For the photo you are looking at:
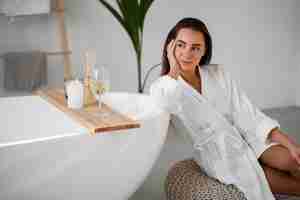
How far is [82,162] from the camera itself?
76.0 inches

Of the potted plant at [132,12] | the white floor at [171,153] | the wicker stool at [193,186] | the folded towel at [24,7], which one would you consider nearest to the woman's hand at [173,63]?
the white floor at [171,153]

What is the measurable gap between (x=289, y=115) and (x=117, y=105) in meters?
2.71

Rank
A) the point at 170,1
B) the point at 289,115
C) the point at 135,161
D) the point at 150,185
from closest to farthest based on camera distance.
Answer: the point at 135,161
the point at 150,185
the point at 170,1
the point at 289,115

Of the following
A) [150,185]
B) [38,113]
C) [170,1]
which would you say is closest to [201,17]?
[170,1]

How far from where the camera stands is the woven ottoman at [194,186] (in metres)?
2.15

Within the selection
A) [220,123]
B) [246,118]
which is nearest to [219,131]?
[220,123]

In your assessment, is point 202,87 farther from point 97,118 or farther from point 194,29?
point 97,118

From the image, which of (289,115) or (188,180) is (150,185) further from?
(289,115)

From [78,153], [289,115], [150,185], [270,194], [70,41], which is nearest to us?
[78,153]

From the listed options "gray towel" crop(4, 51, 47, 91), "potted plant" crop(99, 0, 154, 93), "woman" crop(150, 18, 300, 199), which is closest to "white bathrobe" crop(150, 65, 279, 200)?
"woman" crop(150, 18, 300, 199)

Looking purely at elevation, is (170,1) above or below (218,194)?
above

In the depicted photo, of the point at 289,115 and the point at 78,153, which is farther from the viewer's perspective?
the point at 289,115

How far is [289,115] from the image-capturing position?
4.69 meters

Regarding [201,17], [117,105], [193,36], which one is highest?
[201,17]
